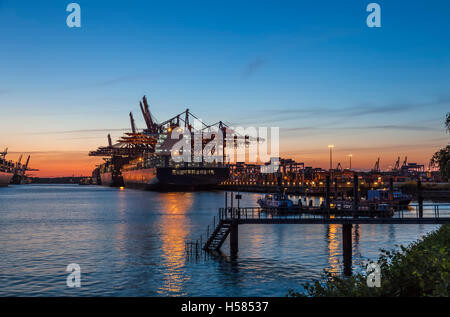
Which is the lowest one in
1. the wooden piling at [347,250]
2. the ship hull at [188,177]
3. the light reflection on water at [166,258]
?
the light reflection on water at [166,258]

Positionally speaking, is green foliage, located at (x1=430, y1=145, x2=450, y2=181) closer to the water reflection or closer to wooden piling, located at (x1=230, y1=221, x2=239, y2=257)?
the water reflection

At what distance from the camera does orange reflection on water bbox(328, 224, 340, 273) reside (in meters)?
32.6

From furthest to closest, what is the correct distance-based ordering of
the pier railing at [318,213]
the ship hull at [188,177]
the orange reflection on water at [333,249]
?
1. the ship hull at [188,177]
2. the pier railing at [318,213]
3. the orange reflection on water at [333,249]

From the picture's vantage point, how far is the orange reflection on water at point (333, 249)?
3262 cm

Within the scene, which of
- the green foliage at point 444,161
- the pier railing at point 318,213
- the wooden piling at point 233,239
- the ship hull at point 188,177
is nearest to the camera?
the green foliage at point 444,161

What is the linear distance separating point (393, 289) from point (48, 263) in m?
29.1

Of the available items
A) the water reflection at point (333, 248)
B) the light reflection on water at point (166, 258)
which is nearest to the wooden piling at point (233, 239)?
the light reflection on water at point (166, 258)

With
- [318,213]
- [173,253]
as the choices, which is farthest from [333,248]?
[318,213]

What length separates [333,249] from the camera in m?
40.2

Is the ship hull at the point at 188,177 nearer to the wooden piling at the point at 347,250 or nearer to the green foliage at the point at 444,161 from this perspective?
the wooden piling at the point at 347,250

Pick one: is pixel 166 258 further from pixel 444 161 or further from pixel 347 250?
pixel 444 161

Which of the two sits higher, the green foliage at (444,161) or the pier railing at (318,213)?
the green foliage at (444,161)
